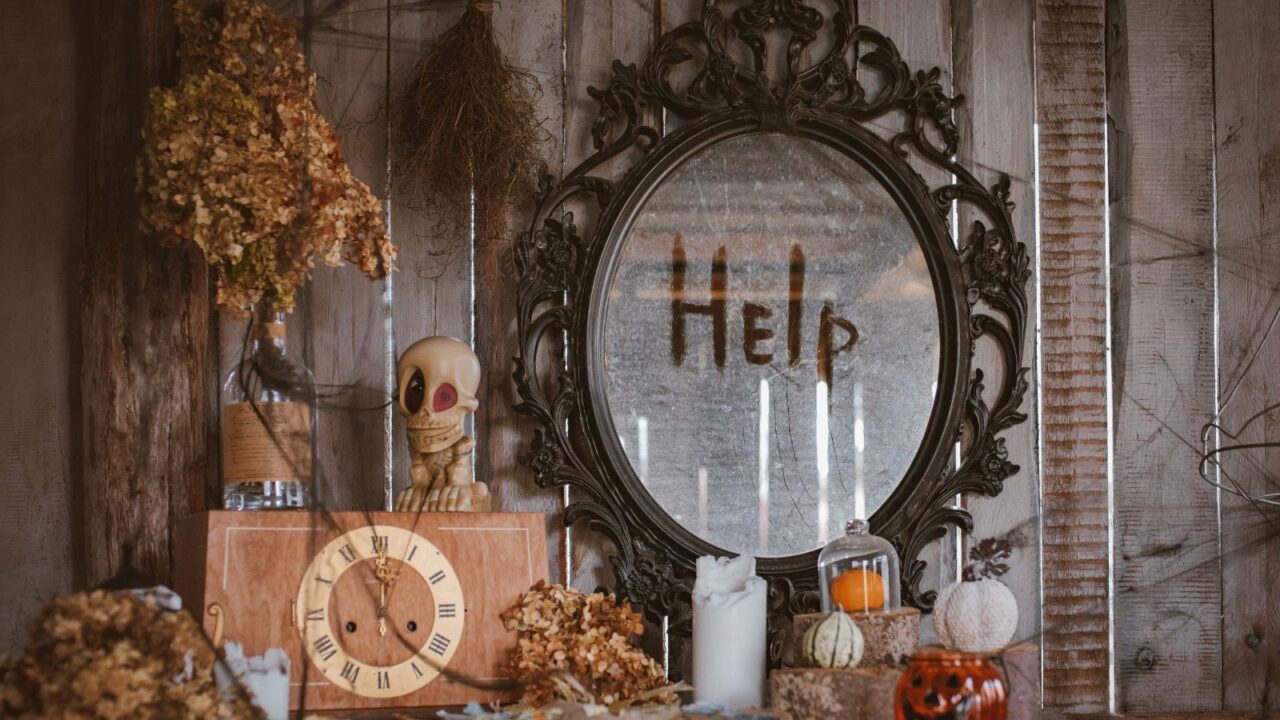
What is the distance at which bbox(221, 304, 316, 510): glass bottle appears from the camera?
1.44 meters

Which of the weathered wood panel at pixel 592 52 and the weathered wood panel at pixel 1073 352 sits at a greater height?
the weathered wood panel at pixel 592 52

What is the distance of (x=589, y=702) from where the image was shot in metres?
1.31

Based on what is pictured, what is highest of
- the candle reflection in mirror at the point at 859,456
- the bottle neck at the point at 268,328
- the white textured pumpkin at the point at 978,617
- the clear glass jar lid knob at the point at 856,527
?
the bottle neck at the point at 268,328

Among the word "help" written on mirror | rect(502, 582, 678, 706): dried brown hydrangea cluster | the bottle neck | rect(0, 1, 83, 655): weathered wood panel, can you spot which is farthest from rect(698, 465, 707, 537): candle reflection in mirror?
rect(0, 1, 83, 655): weathered wood panel

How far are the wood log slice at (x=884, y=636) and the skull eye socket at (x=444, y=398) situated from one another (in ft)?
1.67

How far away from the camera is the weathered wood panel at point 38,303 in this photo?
165 centimetres

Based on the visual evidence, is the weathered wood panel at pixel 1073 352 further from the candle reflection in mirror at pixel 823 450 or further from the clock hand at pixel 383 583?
the clock hand at pixel 383 583

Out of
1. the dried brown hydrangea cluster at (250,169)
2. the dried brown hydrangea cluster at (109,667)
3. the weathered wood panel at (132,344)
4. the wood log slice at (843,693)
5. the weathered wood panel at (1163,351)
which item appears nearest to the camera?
the dried brown hydrangea cluster at (109,667)

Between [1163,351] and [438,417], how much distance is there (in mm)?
1065

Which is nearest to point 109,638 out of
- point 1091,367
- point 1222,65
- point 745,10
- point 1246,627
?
point 745,10

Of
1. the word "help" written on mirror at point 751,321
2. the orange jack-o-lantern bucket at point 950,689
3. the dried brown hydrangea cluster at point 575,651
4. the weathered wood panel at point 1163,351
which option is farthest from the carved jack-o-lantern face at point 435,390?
the weathered wood panel at point 1163,351

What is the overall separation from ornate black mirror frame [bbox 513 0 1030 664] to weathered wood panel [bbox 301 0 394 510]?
216 millimetres

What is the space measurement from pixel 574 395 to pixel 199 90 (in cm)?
62

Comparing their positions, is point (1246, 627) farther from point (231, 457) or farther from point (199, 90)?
point (199, 90)
